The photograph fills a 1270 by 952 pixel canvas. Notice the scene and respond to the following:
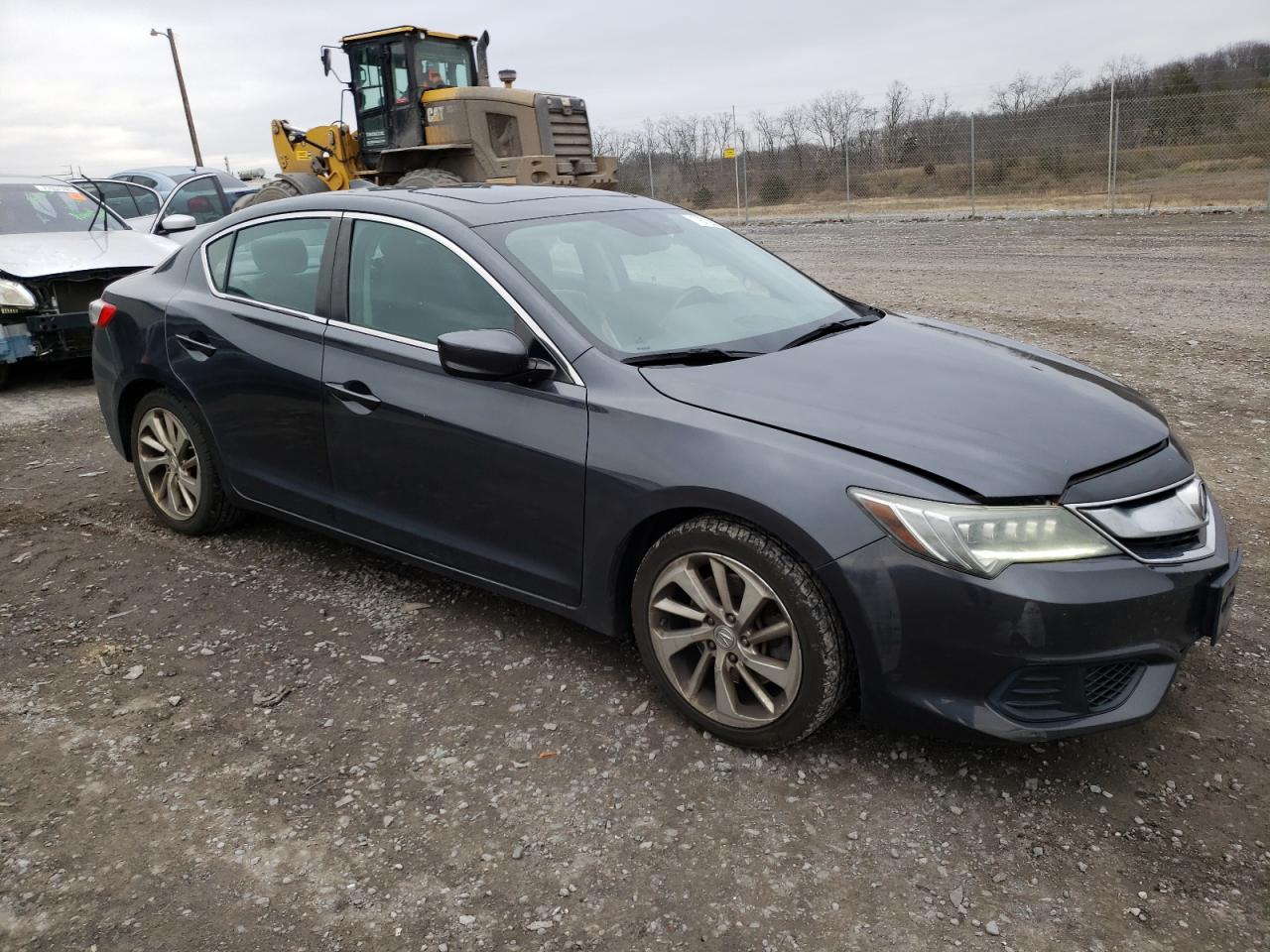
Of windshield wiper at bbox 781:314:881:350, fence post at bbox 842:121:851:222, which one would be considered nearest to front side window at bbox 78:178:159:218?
windshield wiper at bbox 781:314:881:350

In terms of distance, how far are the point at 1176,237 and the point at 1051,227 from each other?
323 cm

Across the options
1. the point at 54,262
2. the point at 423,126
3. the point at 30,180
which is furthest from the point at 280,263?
the point at 423,126

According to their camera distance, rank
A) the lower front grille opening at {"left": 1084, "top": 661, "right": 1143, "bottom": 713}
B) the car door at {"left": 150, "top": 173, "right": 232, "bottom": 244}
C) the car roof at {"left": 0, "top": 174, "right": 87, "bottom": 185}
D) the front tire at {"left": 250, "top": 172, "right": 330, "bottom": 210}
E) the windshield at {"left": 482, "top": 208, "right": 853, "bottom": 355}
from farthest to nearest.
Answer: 1. the front tire at {"left": 250, "top": 172, "right": 330, "bottom": 210}
2. the car door at {"left": 150, "top": 173, "right": 232, "bottom": 244}
3. the car roof at {"left": 0, "top": 174, "right": 87, "bottom": 185}
4. the windshield at {"left": 482, "top": 208, "right": 853, "bottom": 355}
5. the lower front grille opening at {"left": 1084, "top": 661, "right": 1143, "bottom": 713}

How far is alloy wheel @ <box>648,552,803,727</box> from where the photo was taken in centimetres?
294

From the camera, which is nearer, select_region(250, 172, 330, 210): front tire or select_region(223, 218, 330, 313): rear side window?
select_region(223, 218, 330, 313): rear side window

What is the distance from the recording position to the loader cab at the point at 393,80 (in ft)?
50.5

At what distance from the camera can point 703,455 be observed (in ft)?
9.71

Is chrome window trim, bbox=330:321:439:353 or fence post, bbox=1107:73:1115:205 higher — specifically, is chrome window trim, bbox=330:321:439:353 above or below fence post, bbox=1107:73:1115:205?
below

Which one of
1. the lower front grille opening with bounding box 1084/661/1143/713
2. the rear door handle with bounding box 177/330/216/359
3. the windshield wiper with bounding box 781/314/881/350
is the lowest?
the lower front grille opening with bounding box 1084/661/1143/713

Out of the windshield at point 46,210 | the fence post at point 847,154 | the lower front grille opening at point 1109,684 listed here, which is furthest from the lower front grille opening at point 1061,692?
the fence post at point 847,154

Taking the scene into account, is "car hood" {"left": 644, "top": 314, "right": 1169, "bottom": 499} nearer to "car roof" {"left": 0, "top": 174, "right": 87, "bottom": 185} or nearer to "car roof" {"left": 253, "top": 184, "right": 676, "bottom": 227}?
"car roof" {"left": 253, "top": 184, "right": 676, "bottom": 227}

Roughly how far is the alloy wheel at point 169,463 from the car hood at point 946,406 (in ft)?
8.52

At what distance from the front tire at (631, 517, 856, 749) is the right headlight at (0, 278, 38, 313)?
6.93 meters

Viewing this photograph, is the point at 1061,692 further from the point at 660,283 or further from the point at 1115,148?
A: the point at 1115,148
